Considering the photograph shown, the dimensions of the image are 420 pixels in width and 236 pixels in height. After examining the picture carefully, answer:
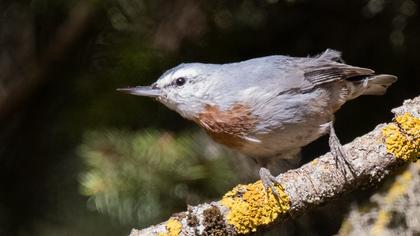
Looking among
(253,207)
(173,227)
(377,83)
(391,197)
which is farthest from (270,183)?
(377,83)

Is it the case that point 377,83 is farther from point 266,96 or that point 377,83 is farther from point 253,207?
point 253,207

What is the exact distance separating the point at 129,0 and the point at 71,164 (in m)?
0.54

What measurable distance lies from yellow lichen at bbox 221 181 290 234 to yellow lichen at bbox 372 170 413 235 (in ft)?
1.02

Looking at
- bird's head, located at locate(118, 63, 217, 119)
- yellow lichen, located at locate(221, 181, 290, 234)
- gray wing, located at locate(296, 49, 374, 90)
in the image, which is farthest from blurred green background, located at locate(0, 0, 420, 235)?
yellow lichen, located at locate(221, 181, 290, 234)

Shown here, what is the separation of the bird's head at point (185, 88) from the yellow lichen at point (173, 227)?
0.53 meters

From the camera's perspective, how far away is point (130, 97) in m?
2.43

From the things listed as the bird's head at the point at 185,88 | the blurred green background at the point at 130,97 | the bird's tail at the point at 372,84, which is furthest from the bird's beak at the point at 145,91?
the bird's tail at the point at 372,84

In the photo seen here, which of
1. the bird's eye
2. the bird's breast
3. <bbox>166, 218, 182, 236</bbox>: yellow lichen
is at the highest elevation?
the bird's eye

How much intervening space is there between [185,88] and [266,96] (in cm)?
27

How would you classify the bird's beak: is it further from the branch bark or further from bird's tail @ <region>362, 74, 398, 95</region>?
bird's tail @ <region>362, 74, 398, 95</region>

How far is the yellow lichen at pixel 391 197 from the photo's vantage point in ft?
6.81

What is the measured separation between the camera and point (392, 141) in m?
1.89

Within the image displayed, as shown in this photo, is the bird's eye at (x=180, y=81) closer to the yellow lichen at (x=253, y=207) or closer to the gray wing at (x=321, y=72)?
the gray wing at (x=321, y=72)

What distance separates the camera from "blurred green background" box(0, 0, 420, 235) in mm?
2252
